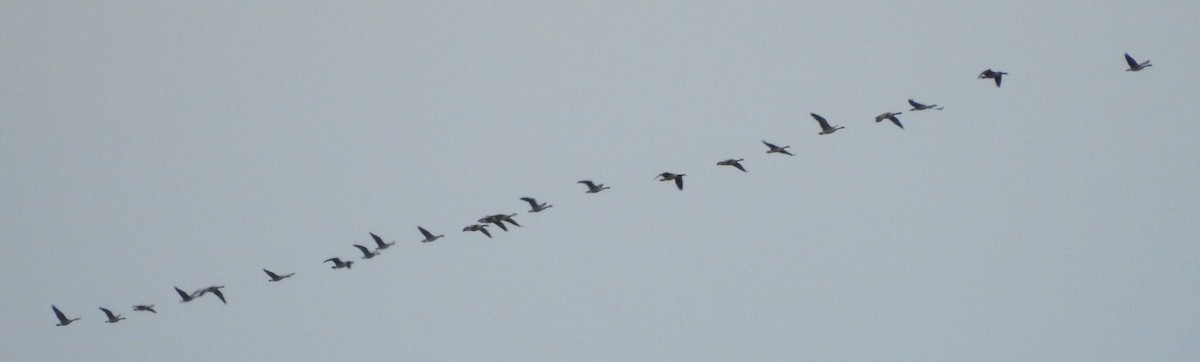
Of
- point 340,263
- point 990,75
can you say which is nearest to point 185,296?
point 340,263

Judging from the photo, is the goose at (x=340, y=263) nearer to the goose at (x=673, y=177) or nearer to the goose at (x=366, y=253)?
the goose at (x=366, y=253)

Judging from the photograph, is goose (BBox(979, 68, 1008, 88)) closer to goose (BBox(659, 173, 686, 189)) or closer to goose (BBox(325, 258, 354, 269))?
goose (BBox(659, 173, 686, 189))

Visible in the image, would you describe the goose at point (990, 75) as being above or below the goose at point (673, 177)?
above

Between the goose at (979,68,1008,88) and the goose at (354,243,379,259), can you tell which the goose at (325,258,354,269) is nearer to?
the goose at (354,243,379,259)

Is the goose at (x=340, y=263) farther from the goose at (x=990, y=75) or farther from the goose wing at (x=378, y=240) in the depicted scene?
the goose at (x=990, y=75)

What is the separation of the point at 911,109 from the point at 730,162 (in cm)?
755

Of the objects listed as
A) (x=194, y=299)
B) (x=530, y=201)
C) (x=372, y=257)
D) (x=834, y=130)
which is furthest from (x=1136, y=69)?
(x=194, y=299)

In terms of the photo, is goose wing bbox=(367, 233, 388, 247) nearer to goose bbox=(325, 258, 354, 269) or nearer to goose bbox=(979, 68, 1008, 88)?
goose bbox=(325, 258, 354, 269)

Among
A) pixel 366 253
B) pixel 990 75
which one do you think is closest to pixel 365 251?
pixel 366 253

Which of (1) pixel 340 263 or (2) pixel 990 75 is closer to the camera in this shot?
(2) pixel 990 75

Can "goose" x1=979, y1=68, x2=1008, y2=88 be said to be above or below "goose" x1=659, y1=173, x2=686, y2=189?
above

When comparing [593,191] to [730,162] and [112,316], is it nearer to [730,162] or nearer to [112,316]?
[730,162]

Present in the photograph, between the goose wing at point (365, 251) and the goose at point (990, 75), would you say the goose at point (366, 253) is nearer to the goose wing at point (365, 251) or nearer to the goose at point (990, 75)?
the goose wing at point (365, 251)

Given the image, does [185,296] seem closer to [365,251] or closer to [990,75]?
[365,251]
